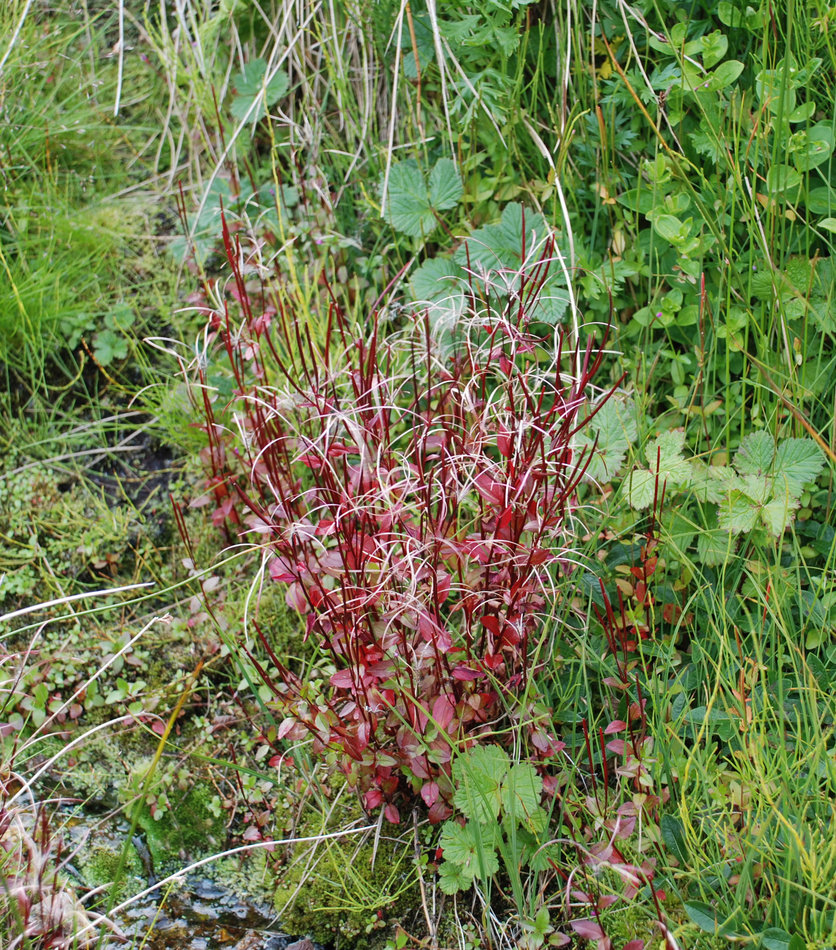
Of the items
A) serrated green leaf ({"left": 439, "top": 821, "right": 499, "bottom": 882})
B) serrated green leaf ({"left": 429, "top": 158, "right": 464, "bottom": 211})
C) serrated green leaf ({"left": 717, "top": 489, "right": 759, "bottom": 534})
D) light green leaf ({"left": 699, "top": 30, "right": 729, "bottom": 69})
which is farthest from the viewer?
serrated green leaf ({"left": 429, "top": 158, "right": 464, "bottom": 211})

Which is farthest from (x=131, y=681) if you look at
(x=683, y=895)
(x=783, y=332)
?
(x=783, y=332)

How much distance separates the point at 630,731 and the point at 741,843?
1.06ft

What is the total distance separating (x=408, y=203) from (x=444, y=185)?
0.12m

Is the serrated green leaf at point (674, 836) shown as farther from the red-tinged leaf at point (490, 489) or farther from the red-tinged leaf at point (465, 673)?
the red-tinged leaf at point (490, 489)

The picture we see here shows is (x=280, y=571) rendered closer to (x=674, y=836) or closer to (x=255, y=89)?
(x=674, y=836)

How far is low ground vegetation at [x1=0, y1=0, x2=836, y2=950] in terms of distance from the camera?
1608mm

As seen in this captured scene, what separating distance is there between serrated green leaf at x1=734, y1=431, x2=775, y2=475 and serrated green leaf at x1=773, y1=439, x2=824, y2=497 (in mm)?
18

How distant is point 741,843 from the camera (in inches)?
56.6

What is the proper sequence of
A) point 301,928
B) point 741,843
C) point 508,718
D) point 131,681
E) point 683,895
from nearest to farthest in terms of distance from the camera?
1. point 741,843
2. point 683,895
3. point 301,928
4. point 508,718
5. point 131,681

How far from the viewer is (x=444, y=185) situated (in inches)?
95.1

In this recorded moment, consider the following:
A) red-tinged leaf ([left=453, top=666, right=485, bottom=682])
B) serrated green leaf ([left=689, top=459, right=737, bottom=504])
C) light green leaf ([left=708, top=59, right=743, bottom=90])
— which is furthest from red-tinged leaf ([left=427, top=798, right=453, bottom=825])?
light green leaf ([left=708, top=59, right=743, bottom=90])

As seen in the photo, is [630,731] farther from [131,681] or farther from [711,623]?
[131,681]

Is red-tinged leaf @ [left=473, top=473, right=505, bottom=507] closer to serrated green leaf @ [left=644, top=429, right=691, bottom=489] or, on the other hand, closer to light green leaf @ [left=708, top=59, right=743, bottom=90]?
serrated green leaf @ [left=644, top=429, right=691, bottom=489]

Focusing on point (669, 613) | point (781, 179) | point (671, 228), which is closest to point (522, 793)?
point (669, 613)
